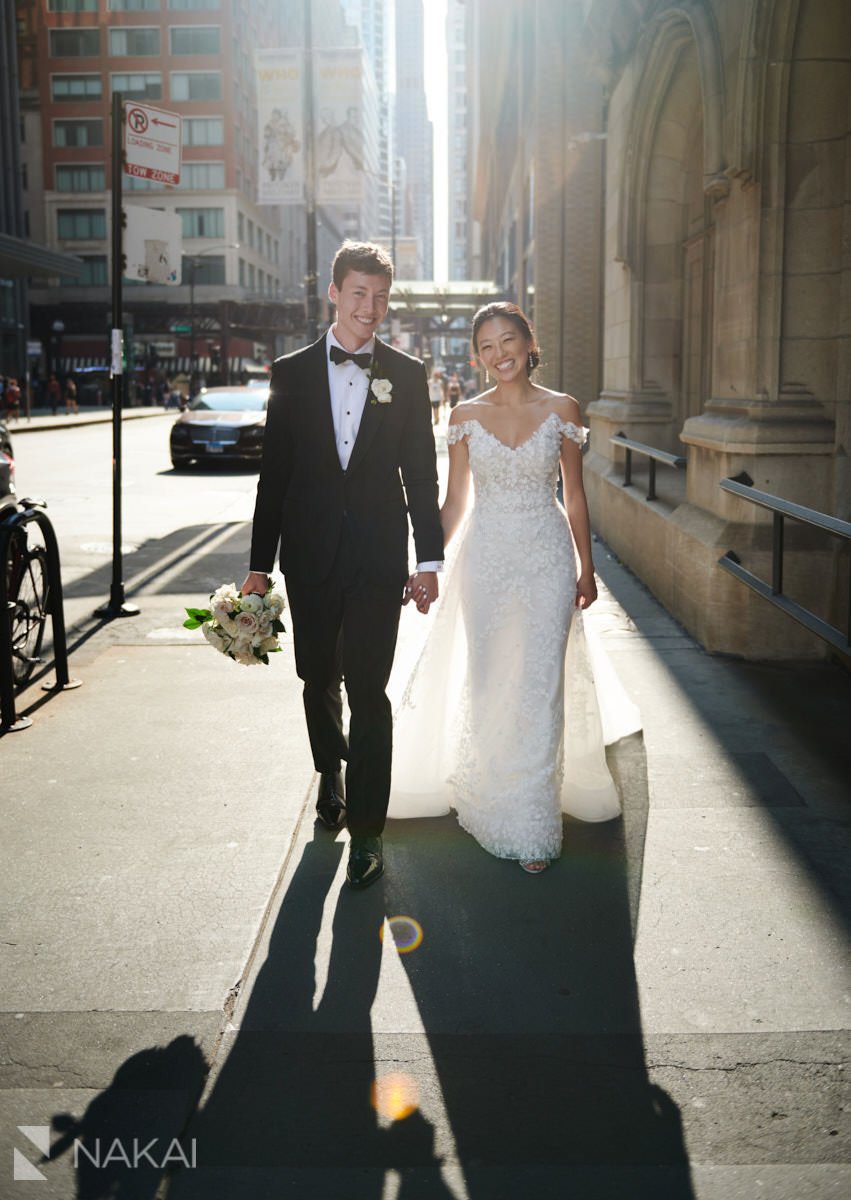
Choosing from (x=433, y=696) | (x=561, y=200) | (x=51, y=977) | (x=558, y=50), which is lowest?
(x=51, y=977)

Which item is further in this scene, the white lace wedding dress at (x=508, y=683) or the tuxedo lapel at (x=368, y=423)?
the white lace wedding dress at (x=508, y=683)

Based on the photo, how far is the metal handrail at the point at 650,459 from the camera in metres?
8.96

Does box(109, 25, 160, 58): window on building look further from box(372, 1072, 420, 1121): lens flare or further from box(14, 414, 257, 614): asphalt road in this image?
box(372, 1072, 420, 1121): lens flare

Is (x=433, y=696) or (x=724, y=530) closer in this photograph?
(x=433, y=696)

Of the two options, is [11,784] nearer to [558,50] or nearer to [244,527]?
[244,527]

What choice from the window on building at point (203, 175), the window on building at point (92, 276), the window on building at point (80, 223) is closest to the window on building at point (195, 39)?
the window on building at point (203, 175)

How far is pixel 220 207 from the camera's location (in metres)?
86.7

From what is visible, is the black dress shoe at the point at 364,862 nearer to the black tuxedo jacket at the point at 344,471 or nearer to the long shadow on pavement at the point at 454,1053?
the long shadow on pavement at the point at 454,1053

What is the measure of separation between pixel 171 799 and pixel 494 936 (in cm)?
188

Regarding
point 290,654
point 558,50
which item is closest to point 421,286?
point 558,50

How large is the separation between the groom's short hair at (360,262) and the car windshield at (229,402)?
2043 cm

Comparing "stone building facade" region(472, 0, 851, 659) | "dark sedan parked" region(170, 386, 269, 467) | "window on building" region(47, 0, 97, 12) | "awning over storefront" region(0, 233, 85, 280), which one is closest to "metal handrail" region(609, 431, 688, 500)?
"stone building facade" region(472, 0, 851, 659)

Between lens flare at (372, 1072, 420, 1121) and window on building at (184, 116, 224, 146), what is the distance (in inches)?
3517

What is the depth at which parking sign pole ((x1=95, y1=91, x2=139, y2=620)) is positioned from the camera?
8938 mm
